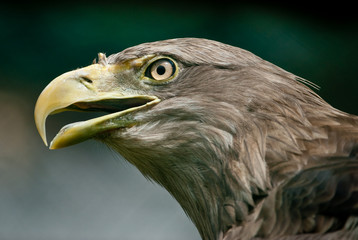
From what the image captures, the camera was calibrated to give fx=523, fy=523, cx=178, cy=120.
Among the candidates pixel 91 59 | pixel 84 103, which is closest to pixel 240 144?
pixel 84 103

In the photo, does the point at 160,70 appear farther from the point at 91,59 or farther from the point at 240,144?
the point at 91,59

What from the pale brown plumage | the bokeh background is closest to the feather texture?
the pale brown plumage

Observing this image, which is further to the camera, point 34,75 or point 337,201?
point 34,75

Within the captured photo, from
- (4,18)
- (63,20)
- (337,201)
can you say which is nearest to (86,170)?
(63,20)

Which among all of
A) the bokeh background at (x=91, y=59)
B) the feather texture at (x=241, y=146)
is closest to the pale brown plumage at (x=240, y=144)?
the feather texture at (x=241, y=146)

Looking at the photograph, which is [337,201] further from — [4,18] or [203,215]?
[4,18]
